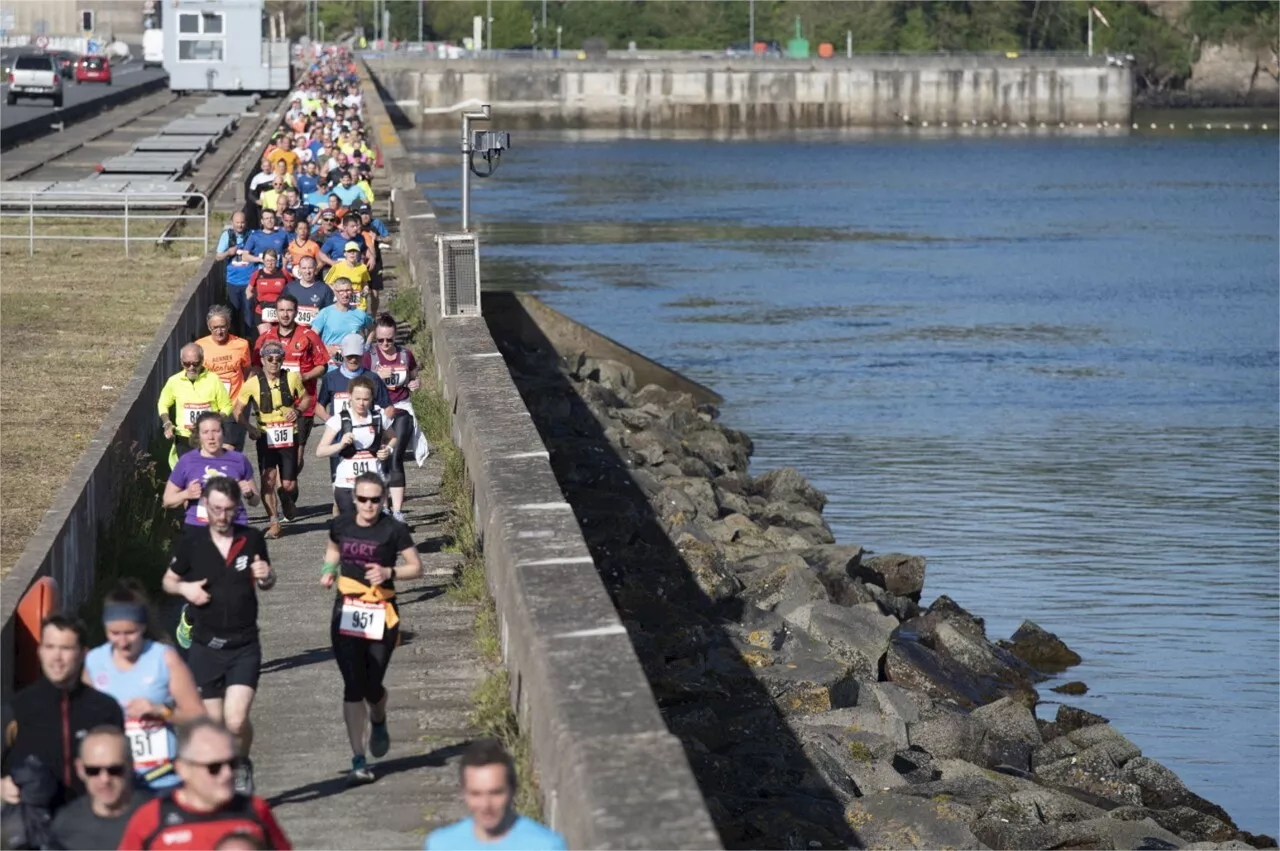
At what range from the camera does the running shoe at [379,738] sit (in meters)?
9.38

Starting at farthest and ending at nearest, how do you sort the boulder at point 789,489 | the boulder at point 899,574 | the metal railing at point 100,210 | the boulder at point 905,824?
1. the metal railing at point 100,210
2. the boulder at point 789,489
3. the boulder at point 899,574
4. the boulder at point 905,824

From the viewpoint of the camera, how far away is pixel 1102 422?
3428 centimetres

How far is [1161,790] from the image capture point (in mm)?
14500

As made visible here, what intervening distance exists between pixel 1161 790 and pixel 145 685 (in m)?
8.96

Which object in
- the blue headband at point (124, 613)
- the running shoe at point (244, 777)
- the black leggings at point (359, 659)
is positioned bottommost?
the running shoe at point (244, 777)

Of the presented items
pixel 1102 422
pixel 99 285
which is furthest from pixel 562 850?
pixel 1102 422

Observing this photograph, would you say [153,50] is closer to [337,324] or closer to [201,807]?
[337,324]

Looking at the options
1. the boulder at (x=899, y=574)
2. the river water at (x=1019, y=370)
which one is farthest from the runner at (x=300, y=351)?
the boulder at (x=899, y=574)

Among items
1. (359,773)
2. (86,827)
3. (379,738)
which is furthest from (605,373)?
(86,827)

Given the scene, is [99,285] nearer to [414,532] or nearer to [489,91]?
[414,532]

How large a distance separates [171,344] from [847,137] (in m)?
107

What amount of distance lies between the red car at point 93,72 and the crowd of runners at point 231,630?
3245 inches

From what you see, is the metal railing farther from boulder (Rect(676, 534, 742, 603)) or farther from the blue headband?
the blue headband

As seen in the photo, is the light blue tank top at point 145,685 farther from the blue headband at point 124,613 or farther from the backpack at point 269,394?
the backpack at point 269,394
